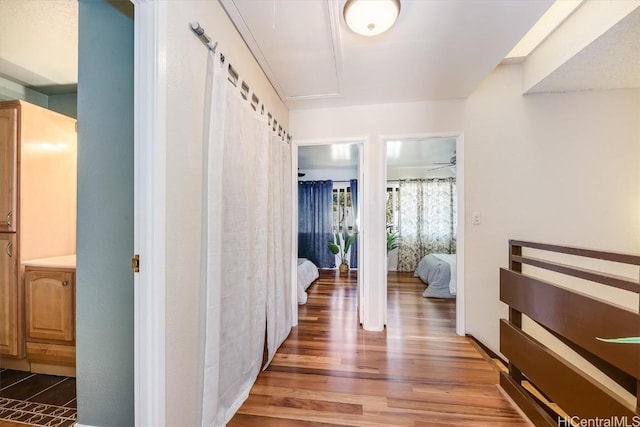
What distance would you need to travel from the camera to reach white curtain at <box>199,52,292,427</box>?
1235mm

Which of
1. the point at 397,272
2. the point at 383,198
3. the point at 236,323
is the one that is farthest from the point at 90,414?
the point at 397,272

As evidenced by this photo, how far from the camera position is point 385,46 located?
1759 mm

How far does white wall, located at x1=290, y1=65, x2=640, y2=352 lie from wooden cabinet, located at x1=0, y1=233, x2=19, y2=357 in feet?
9.58

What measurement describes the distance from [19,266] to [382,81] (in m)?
3.19

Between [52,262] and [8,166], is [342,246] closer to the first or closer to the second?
[52,262]

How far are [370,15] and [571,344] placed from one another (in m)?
2.11

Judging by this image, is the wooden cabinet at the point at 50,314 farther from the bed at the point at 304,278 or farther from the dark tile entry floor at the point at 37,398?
the bed at the point at 304,278

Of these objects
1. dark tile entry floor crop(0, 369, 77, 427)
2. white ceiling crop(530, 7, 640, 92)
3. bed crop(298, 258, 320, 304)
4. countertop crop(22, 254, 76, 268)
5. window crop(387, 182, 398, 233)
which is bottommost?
dark tile entry floor crop(0, 369, 77, 427)

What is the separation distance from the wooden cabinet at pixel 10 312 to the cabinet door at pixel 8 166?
11.6 inches

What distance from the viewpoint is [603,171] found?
7.44 ft

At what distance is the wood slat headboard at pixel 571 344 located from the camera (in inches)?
39.6

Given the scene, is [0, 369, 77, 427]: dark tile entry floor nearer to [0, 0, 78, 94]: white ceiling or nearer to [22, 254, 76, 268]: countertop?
[22, 254, 76, 268]: countertop

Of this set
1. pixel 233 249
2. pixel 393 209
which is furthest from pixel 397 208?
pixel 233 249

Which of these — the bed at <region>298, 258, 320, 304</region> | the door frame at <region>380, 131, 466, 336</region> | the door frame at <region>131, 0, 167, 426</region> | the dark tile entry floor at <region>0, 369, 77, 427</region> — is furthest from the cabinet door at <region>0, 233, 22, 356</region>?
the door frame at <region>380, 131, 466, 336</region>
